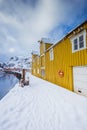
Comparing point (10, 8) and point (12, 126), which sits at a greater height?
point (10, 8)

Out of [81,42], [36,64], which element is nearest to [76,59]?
[81,42]

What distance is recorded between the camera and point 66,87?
9820 millimetres

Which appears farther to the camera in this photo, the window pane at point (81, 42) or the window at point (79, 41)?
the window pane at point (81, 42)

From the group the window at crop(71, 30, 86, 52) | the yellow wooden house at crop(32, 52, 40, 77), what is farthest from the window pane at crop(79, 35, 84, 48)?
the yellow wooden house at crop(32, 52, 40, 77)

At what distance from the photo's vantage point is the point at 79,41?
25.4ft

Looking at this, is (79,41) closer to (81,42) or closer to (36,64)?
(81,42)

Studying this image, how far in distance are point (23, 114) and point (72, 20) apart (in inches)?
542

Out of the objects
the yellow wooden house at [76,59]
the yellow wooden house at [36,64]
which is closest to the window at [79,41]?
the yellow wooden house at [76,59]

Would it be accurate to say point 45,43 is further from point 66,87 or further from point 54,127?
point 54,127

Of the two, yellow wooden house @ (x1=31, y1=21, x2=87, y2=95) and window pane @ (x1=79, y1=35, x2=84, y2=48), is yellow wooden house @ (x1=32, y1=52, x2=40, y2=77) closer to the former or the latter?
yellow wooden house @ (x1=31, y1=21, x2=87, y2=95)

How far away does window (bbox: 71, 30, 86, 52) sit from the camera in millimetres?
7243

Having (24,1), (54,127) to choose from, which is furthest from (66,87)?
(24,1)

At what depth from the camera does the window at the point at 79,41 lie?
724 cm

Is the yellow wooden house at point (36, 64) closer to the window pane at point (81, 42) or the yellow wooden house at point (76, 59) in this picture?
the yellow wooden house at point (76, 59)
